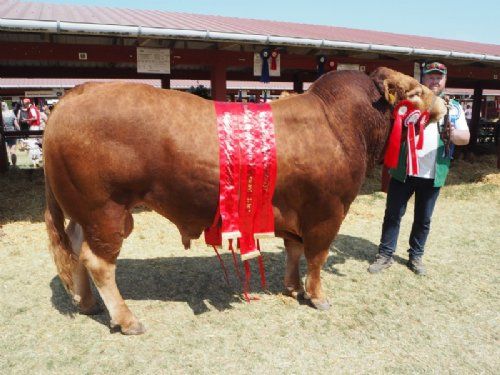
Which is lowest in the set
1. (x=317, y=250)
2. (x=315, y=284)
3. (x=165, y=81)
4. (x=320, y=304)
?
(x=320, y=304)

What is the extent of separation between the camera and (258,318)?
2.91 meters

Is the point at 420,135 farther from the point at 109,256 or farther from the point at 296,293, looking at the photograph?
the point at 109,256

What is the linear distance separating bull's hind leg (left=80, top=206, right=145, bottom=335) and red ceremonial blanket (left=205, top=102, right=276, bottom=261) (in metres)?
0.63

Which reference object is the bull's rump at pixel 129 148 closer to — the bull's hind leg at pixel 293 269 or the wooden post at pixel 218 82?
the bull's hind leg at pixel 293 269

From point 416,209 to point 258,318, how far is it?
1.91m

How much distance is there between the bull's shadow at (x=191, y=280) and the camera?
315cm

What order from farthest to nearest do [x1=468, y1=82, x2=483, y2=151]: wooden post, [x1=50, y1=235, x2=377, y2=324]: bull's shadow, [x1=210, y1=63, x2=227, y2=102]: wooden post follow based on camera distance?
[x1=468, y1=82, x2=483, y2=151]: wooden post < [x1=210, y1=63, x2=227, y2=102]: wooden post < [x1=50, y1=235, x2=377, y2=324]: bull's shadow

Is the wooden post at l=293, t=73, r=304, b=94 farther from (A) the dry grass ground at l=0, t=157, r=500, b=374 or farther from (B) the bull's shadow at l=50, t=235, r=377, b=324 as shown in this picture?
(B) the bull's shadow at l=50, t=235, r=377, b=324

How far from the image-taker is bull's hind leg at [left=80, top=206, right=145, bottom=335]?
7.95 feet

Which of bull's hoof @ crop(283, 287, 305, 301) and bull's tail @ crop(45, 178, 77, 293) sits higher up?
bull's tail @ crop(45, 178, 77, 293)

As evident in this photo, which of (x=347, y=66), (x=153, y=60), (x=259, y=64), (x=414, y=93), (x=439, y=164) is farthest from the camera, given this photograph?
(x=347, y=66)

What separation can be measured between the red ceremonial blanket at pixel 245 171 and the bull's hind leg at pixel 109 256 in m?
0.63

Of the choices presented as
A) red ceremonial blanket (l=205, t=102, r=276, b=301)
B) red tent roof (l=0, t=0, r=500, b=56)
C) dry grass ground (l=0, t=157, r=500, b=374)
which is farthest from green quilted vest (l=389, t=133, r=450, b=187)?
red tent roof (l=0, t=0, r=500, b=56)

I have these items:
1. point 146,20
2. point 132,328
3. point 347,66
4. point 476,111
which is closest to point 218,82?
point 146,20
